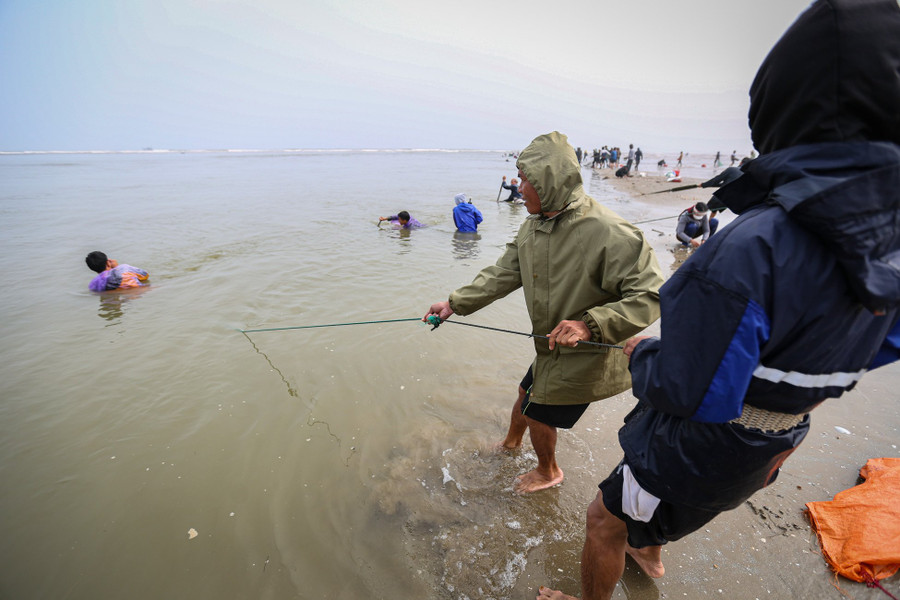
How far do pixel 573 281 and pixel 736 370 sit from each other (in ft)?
3.88

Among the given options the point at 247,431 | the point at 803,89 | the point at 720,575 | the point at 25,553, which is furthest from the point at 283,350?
the point at 803,89

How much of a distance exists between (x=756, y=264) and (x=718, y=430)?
60 centimetres

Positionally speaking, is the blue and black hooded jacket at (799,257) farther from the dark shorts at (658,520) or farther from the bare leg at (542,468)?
the bare leg at (542,468)

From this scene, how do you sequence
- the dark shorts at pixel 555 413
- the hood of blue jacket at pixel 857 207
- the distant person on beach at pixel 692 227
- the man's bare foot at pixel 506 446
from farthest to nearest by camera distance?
the distant person on beach at pixel 692 227, the man's bare foot at pixel 506 446, the dark shorts at pixel 555 413, the hood of blue jacket at pixel 857 207

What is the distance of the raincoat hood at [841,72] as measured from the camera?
34.3 inches

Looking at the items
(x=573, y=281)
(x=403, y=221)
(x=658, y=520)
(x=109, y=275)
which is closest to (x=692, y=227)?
(x=403, y=221)

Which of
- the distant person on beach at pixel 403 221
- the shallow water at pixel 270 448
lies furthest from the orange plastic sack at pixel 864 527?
the distant person on beach at pixel 403 221

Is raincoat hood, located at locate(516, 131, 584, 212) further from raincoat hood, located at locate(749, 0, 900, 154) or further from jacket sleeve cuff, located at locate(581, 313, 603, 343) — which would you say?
raincoat hood, located at locate(749, 0, 900, 154)

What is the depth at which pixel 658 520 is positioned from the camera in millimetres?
1566

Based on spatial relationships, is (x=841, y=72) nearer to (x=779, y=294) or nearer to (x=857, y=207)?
(x=857, y=207)

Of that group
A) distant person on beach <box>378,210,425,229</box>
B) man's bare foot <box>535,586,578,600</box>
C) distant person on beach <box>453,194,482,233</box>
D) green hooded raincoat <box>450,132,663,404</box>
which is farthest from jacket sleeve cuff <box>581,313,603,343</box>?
distant person on beach <box>378,210,425,229</box>

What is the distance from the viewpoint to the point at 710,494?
1.36 meters

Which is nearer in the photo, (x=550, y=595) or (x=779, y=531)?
(x=550, y=595)

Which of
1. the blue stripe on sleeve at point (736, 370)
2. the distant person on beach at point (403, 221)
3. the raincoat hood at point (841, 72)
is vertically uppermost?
the raincoat hood at point (841, 72)
